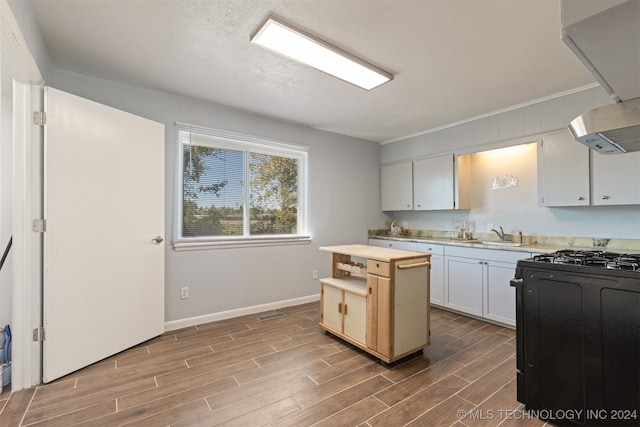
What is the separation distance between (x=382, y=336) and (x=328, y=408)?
2.34 feet

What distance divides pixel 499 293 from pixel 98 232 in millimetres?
3923

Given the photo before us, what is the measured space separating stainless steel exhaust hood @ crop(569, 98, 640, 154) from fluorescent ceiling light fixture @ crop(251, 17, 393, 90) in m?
1.58

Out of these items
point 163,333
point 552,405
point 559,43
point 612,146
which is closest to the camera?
point 612,146

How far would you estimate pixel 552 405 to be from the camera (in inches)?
63.9

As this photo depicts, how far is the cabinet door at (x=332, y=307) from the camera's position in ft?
8.98

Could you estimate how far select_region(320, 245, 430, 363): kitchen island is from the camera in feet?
7.42

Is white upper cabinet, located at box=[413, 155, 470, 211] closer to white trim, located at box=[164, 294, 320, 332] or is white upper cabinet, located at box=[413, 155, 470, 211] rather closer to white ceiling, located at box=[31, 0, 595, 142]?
white ceiling, located at box=[31, 0, 595, 142]

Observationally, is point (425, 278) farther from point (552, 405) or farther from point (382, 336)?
point (552, 405)

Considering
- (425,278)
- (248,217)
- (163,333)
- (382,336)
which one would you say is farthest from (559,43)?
(163,333)

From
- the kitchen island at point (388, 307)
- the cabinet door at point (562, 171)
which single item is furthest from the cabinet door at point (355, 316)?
the cabinet door at point (562, 171)

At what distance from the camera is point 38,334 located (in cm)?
204

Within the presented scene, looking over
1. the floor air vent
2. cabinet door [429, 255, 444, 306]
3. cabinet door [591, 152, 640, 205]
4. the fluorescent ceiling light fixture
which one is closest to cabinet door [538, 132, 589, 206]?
cabinet door [591, 152, 640, 205]

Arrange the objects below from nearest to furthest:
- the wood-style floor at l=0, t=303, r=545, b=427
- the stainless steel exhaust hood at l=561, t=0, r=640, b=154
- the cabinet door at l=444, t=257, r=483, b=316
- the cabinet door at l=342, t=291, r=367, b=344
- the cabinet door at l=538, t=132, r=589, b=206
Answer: the stainless steel exhaust hood at l=561, t=0, r=640, b=154
the wood-style floor at l=0, t=303, r=545, b=427
the cabinet door at l=342, t=291, r=367, b=344
the cabinet door at l=538, t=132, r=589, b=206
the cabinet door at l=444, t=257, r=483, b=316

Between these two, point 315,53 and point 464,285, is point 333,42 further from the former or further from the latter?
point 464,285
